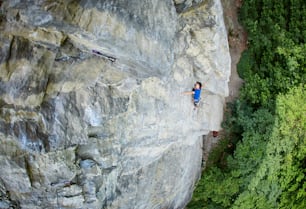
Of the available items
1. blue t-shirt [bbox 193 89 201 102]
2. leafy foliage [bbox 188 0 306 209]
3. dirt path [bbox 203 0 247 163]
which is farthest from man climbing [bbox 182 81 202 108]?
dirt path [bbox 203 0 247 163]

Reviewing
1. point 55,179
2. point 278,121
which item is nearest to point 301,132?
point 278,121

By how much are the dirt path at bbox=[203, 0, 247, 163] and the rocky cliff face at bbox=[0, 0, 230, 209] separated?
3.13 metres

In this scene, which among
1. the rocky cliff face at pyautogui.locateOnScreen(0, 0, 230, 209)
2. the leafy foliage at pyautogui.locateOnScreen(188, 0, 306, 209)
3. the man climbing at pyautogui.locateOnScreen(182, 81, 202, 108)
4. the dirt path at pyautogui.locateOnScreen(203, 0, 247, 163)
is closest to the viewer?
the rocky cliff face at pyautogui.locateOnScreen(0, 0, 230, 209)

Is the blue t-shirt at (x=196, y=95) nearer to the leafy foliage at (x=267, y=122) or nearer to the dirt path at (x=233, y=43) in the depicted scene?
the leafy foliage at (x=267, y=122)

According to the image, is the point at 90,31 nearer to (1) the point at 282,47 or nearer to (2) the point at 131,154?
(2) the point at 131,154

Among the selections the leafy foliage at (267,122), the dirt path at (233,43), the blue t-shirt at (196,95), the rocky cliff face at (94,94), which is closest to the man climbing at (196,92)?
the blue t-shirt at (196,95)

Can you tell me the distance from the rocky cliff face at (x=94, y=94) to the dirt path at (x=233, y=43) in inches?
123

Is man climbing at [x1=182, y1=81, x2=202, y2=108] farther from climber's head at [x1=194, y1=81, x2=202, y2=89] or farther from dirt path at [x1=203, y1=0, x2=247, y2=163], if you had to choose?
dirt path at [x1=203, y1=0, x2=247, y2=163]

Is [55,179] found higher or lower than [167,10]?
lower

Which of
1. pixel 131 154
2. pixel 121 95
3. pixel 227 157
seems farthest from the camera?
pixel 227 157

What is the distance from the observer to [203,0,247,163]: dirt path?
47.5ft

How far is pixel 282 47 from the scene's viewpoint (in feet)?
44.1

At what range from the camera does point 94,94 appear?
8.56 meters

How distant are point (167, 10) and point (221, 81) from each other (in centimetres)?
395
